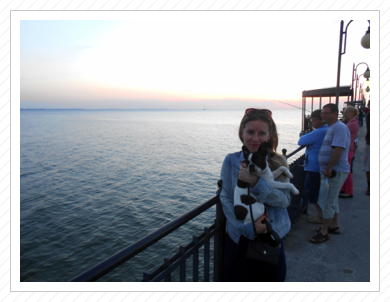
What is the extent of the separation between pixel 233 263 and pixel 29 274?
53.5 ft

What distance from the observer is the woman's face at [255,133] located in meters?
2.07

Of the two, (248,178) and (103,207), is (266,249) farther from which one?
(103,207)

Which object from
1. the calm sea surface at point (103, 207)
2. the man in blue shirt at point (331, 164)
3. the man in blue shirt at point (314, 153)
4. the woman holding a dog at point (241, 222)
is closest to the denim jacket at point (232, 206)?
the woman holding a dog at point (241, 222)

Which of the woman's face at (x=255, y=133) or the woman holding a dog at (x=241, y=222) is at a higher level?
the woman's face at (x=255, y=133)

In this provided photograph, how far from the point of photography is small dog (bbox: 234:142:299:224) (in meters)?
1.85

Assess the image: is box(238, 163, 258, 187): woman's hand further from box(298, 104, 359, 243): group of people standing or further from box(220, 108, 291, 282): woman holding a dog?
box(298, 104, 359, 243): group of people standing

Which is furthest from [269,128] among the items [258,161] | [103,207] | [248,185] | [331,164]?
[103,207]

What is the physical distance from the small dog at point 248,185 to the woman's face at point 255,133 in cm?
11

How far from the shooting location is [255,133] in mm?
2078

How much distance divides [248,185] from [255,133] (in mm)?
434

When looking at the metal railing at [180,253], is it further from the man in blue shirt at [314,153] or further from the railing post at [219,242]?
the man in blue shirt at [314,153]
